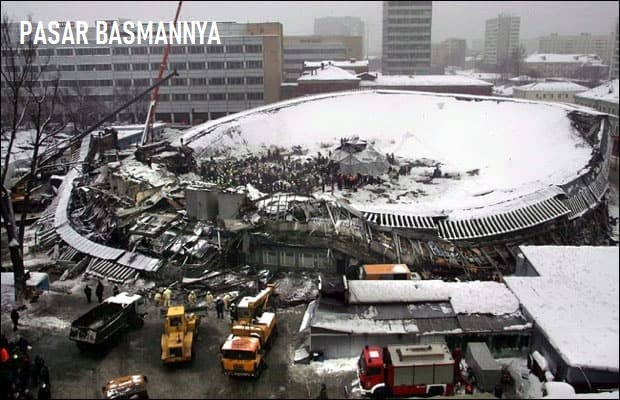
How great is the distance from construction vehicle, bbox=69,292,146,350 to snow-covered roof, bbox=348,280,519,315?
6.07 meters

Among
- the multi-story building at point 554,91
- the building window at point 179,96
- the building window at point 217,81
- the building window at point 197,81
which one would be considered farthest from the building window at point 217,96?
the multi-story building at point 554,91

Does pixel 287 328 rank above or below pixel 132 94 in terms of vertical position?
below

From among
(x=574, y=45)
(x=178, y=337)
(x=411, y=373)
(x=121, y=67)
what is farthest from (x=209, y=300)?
(x=574, y=45)

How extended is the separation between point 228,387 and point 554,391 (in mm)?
6949

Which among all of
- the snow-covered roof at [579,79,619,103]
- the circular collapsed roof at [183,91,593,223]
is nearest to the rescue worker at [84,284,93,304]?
the circular collapsed roof at [183,91,593,223]

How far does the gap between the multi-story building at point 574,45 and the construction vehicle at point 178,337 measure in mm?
105156

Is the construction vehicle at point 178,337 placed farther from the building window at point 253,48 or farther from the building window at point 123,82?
the building window at point 253,48

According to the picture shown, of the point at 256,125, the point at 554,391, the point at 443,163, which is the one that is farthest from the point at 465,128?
the point at 554,391

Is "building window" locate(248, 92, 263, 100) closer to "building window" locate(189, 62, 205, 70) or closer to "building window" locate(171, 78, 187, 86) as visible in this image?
"building window" locate(189, 62, 205, 70)

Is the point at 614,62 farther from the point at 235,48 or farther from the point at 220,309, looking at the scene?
the point at 220,309

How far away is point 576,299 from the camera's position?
11609 mm

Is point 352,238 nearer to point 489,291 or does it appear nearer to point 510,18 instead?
point 489,291

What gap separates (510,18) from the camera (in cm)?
12912

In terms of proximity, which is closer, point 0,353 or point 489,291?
point 0,353
